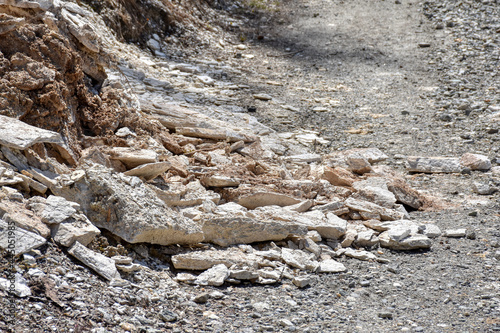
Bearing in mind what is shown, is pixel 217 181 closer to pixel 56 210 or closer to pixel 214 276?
pixel 214 276

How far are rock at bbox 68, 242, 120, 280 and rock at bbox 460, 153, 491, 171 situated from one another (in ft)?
17.1

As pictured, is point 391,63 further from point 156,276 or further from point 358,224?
point 156,276

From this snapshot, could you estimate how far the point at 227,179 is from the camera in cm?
505

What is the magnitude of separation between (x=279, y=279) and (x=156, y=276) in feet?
3.01

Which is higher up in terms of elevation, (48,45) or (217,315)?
(48,45)

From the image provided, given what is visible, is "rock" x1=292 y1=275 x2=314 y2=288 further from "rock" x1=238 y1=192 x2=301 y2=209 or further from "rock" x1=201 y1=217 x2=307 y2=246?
"rock" x1=238 y1=192 x2=301 y2=209

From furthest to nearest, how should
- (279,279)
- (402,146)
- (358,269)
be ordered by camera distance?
(402,146) < (358,269) < (279,279)

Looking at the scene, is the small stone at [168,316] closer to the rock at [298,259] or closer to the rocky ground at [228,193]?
the rocky ground at [228,193]

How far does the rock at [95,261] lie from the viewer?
313cm

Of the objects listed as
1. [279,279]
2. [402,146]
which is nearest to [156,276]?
[279,279]

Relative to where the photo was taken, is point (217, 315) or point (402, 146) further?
point (402, 146)

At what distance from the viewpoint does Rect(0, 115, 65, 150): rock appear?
11.5ft

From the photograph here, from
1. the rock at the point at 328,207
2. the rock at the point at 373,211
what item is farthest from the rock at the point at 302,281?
the rock at the point at 373,211

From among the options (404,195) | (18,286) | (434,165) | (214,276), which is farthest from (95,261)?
(434,165)
